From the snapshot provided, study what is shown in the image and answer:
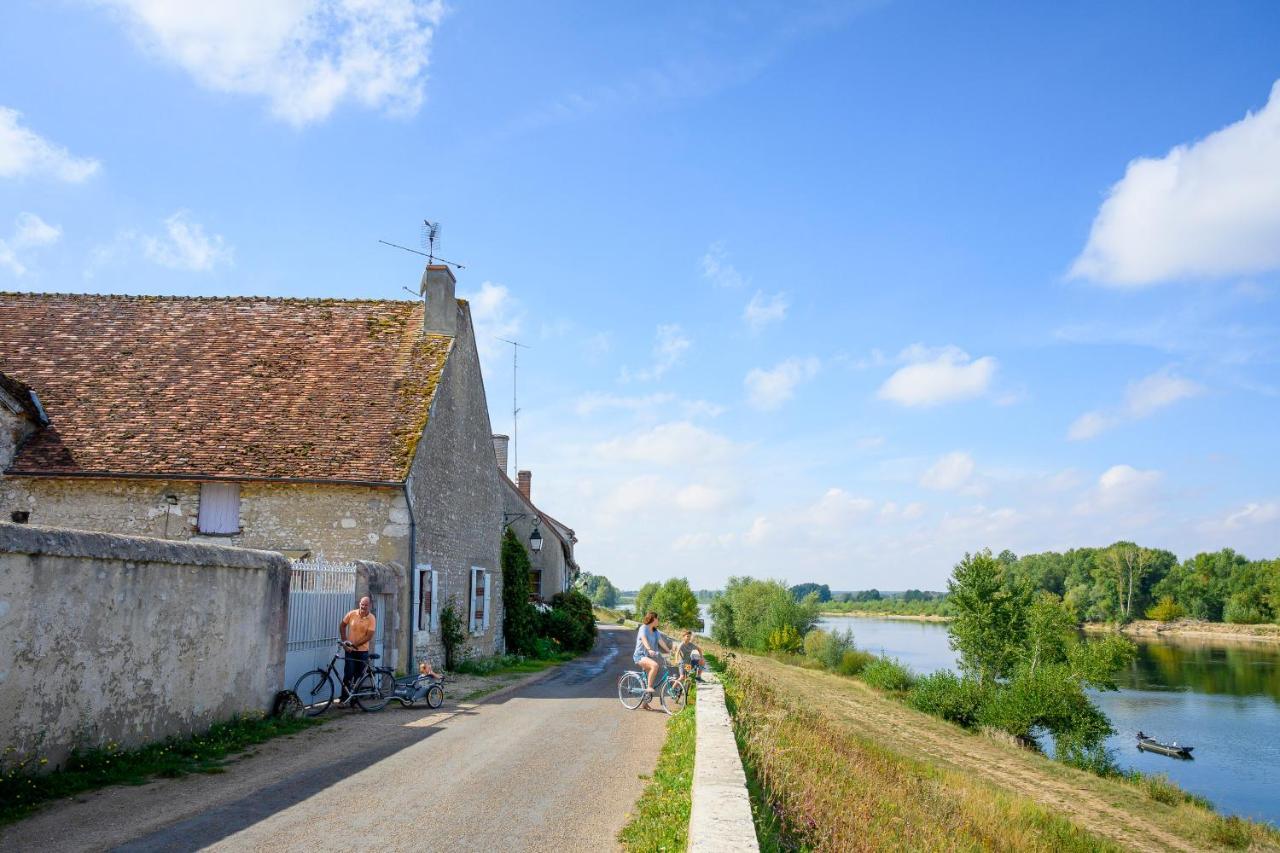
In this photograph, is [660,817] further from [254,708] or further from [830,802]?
[254,708]

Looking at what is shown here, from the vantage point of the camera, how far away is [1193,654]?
64.8 m

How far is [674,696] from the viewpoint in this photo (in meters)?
13.4

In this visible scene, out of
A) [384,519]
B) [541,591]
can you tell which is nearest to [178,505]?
[384,519]

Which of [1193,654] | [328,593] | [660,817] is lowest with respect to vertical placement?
[1193,654]

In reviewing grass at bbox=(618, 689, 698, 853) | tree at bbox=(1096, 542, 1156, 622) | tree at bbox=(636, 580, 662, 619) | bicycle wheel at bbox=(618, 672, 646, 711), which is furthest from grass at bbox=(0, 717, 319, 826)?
tree at bbox=(1096, 542, 1156, 622)

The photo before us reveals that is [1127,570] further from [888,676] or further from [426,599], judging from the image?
[426,599]

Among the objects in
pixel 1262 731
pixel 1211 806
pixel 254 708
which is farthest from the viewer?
pixel 1262 731

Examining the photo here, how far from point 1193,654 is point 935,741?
2073 inches

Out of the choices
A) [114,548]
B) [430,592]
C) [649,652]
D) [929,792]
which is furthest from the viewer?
[430,592]

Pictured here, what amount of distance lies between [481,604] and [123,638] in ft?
43.6

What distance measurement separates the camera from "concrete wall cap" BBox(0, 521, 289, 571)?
647cm

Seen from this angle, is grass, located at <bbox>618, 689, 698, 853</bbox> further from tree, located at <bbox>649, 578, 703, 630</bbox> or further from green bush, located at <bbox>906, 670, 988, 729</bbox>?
tree, located at <bbox>649, 578, 703, 630</bbox>

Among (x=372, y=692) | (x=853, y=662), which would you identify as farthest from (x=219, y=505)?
(x=853, y=662)

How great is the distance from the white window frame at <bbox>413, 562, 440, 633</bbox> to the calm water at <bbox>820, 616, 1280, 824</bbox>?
21.2 meters
